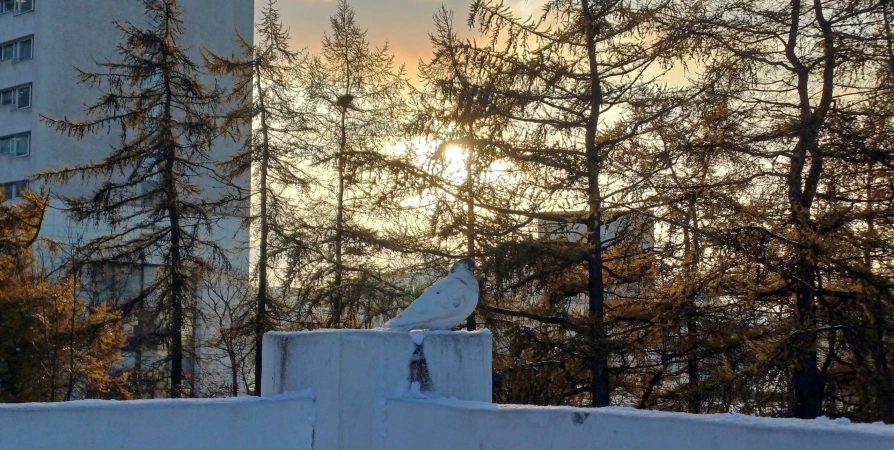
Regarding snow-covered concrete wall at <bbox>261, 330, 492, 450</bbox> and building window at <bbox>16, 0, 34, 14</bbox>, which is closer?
snow-covered concrete wall at <bbox>261, 330, 492, 450</bbox>

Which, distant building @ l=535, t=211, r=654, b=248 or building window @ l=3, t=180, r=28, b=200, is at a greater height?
building window @ l=3, t=180, r=28, b=200

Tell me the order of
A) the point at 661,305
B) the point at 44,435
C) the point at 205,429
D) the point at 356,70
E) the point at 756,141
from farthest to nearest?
1. the point at 356,70
2. the point at 661,305
3. the point at 756,141
4. the point at 205,429
5. the point at 44,435

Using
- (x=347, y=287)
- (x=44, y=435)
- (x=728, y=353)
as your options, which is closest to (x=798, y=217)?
(x=728, y=353)

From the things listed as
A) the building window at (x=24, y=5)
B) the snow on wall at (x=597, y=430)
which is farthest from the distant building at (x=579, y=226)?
the building window at (x=24, y=5)

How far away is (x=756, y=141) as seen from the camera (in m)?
12.8

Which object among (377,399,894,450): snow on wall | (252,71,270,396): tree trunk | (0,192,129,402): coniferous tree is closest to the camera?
(377,399,894,450): snow on wall

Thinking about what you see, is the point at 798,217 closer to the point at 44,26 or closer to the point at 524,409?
the point at 524,409

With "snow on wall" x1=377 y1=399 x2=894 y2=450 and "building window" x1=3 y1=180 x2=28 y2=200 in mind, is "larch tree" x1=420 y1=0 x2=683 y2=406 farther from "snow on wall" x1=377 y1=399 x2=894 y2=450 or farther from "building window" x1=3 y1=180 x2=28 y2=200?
"building window" x1=3 y1=180 x2=28 y2=200

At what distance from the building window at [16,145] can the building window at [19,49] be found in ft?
8.89

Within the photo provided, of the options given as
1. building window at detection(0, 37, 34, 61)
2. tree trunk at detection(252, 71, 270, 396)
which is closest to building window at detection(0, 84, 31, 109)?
building window at detection(0, 37, 34, 61)

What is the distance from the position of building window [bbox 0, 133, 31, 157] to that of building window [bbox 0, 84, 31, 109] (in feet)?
3.51

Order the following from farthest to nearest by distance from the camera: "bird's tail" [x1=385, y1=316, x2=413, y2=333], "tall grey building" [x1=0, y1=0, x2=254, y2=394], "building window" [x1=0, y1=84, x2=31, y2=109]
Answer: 1. "building window" [x1=0, y1=84, x2=31, y2=109]
2. "tall grey building" [x1=0, y1=0, x2=254, y2=394]
3. "bird's tail" [x1=385, y1=316, x2=413, y2=333]

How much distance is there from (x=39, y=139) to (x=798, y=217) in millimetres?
25774

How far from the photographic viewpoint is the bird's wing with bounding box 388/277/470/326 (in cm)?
557
